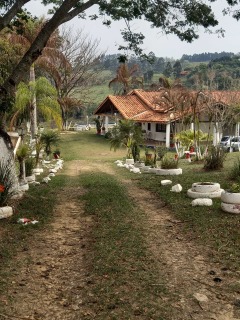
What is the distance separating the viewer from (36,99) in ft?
63.8

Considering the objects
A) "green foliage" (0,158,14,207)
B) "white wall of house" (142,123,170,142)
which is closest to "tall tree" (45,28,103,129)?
"white wall of house" (142,123,170,142)

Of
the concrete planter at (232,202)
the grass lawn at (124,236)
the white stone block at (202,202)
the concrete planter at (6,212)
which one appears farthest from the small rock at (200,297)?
the concrete planter at (6,212)

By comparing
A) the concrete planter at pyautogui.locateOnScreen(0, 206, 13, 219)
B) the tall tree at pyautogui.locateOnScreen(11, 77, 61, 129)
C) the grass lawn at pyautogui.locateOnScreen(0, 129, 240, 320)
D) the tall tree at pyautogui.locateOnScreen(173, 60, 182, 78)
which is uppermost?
the tall tree at pyautogui.locateOnScreen(173, 60, 182, 78)

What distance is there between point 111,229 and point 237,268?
8.31 ft

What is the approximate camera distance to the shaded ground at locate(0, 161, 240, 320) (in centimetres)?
419

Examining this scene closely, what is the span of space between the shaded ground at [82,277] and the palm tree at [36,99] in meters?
10.6

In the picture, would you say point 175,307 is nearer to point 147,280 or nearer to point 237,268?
point 147,280

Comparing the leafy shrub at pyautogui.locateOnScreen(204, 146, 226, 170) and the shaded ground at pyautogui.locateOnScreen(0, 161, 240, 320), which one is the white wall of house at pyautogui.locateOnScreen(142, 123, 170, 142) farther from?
the shaded ground at pyautogui.locateOnScreen(0, 161, 240, 320)

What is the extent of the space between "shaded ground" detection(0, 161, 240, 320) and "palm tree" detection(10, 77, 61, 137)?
10.6 meters

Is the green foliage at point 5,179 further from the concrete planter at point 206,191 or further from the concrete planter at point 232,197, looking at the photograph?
the concrete planter at point 232,197

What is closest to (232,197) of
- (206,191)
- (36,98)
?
(206,191)

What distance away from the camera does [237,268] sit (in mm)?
5270

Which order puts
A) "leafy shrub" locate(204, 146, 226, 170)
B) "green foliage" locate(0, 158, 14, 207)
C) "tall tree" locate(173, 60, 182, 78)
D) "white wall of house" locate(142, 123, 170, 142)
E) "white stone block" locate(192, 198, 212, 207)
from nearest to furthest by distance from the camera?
"green foliage" locate(0, 158, 14, 207) < "white stone block" locate(192, 198, 212, 207) < "leafy shrub" locate(204, 146, 226, 170) < "white wall of house" locate(142, 123, 170, 142) < "tall tree" locate(173, 60, 182, 78)

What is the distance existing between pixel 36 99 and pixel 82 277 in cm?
1554
